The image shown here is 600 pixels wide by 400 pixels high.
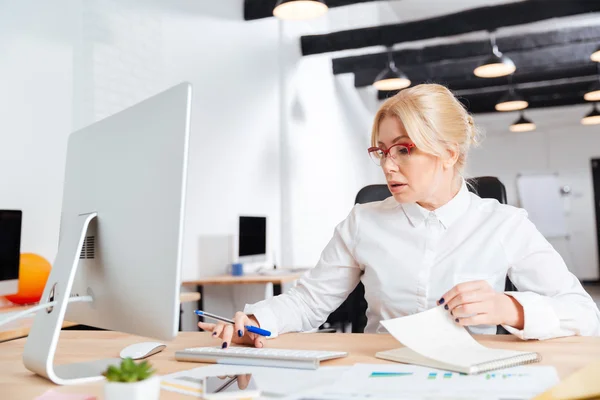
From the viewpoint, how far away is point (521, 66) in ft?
24.6

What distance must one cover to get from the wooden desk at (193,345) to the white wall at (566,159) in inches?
373

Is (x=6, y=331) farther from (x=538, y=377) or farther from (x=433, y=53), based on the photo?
(x=433, y=53)

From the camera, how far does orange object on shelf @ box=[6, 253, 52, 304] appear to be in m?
2.59

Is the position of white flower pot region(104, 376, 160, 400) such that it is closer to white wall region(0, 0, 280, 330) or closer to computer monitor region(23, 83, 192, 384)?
computer monitor region(23, 83, 192, 384)

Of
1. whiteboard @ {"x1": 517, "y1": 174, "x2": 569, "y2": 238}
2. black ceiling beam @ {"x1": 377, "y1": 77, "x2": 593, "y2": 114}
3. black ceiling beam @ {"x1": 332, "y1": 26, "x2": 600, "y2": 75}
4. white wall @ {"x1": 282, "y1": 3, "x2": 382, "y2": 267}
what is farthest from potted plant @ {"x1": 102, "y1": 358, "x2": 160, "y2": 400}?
whiteboard @ {"x1": 517, "y1": 174, "x2": 569, "y2": 238}

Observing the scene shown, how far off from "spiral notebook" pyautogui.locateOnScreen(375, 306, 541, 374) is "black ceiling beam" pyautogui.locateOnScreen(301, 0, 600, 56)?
506 centimetres

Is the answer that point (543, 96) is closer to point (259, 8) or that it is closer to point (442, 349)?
point (259, 8)

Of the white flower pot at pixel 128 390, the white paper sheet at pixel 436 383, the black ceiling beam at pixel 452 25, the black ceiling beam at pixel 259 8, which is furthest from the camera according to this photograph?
the black ceiling beam at pixel 452 25

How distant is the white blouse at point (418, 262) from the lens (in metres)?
1.46

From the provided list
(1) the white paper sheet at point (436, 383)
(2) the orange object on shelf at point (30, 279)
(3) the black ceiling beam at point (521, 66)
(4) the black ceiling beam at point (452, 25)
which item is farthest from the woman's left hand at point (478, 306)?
(3) the black ceiling beam at point (521, 66)

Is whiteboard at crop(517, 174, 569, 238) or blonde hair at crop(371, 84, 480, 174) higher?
whiteboard at crop(517, 174, 569, 238)

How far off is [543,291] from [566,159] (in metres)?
10.1

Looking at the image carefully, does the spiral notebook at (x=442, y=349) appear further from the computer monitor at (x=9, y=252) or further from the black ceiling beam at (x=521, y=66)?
the black ceiling beam at (x=521, y=66)

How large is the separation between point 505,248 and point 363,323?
1.86 feet
